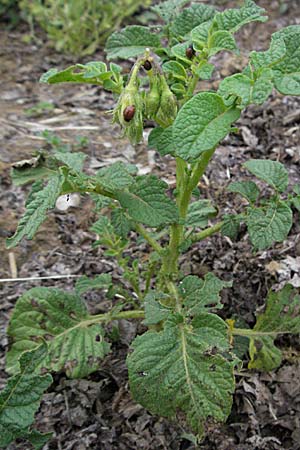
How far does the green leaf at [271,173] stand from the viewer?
183 centimetres

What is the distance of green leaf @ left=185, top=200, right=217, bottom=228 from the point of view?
1917mm

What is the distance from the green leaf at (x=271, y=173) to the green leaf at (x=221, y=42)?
0.41 m

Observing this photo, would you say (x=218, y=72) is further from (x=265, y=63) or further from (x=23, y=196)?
(x=265, y=63)

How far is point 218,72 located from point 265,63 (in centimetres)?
202

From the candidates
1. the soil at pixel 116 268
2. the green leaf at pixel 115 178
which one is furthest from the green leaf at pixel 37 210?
the soil at pixel 116 268

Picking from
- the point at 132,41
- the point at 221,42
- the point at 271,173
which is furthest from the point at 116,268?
the point at 221,42

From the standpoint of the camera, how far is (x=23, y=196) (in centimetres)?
276

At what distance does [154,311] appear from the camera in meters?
1.70

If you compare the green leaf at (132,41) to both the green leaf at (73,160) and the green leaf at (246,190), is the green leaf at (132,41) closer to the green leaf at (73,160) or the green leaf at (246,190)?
the green leaf at (73,160)

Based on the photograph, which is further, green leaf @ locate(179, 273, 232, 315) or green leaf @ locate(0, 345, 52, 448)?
green leaf @ locate(179, 273, 232, 315)

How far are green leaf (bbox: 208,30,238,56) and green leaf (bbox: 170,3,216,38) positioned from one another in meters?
0.26

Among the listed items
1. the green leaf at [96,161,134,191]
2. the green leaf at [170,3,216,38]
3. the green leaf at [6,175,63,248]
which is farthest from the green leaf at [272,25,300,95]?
the green leaf at [6,175,63,248]

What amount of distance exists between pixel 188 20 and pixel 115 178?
1.74ft

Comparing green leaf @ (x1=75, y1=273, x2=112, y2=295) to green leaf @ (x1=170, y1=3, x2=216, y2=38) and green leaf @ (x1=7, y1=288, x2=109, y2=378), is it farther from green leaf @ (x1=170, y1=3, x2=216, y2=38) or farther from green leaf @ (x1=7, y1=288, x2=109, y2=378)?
green leaf @ (x1=170, y1=3, x2=216, y2=38)
